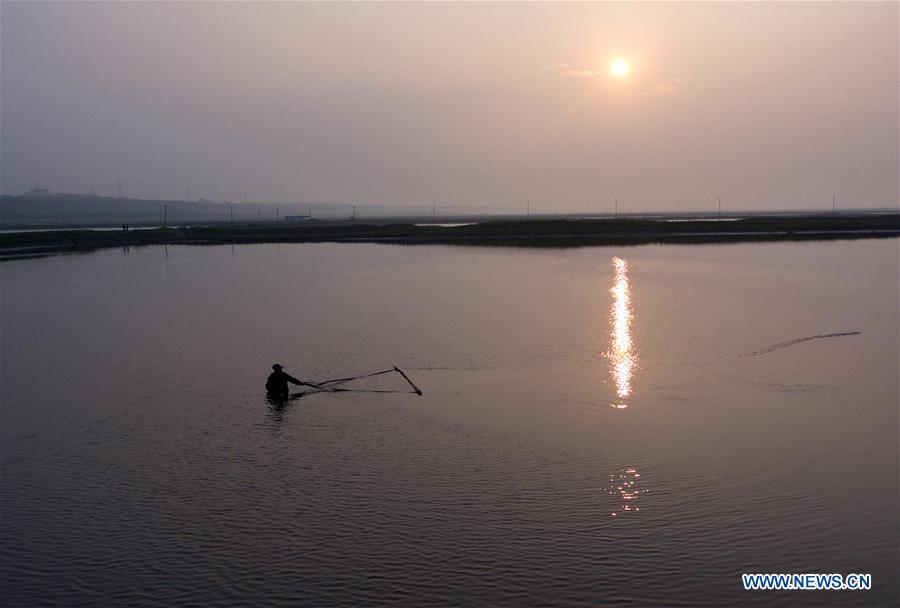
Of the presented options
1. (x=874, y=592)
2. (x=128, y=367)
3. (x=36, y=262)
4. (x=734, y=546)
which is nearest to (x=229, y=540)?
(x=734, y=546)

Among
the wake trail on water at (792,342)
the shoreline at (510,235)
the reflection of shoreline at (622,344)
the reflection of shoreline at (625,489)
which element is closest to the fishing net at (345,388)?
the reflection of shoreline at (622,344)

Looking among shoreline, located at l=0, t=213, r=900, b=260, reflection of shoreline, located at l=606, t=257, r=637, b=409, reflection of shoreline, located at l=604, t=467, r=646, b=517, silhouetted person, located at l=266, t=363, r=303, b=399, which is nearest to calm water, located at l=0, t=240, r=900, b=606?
reflection of shoreline, located at l=604, t=467, r=646, b=517

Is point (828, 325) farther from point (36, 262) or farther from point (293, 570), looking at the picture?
point (36, 262)

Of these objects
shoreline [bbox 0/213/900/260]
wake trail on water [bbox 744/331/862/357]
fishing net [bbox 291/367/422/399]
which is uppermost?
shoreline [bbox 0/213/900/260]

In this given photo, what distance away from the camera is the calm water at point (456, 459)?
35.9 ft

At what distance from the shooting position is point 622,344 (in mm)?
26844

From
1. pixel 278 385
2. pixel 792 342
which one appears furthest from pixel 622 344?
pixel 278 385

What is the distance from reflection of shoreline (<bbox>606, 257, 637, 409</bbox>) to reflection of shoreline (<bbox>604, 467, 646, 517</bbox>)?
4557mm

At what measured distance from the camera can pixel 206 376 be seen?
23312 millimetres

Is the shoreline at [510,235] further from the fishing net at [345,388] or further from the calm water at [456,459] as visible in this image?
the fishing net at [345,388]

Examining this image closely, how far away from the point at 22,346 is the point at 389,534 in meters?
22.4

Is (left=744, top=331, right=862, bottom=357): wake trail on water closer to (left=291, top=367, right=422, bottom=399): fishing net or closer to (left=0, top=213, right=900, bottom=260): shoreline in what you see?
(left=291, top=367, right=422, bottom=399): fishing net

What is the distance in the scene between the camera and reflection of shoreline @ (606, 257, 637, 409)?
21191 mm

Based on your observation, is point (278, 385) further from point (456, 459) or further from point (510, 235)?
point (510, 235)
